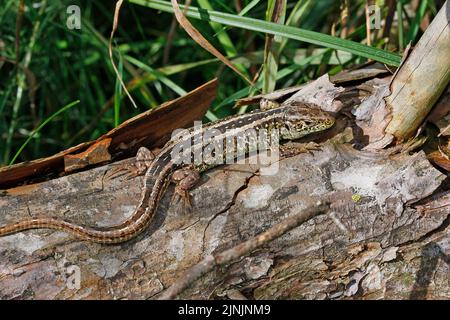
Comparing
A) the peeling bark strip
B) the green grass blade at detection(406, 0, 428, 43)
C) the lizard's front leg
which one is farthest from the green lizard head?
the green grass blade at detection(406, 0, 428, 43)

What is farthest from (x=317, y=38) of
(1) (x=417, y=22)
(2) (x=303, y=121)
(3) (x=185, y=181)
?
(1) (x=417, y=22)

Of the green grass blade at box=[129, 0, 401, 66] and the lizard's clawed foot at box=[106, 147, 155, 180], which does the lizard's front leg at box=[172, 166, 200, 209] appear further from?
the green grass blade at box=[129, 0, 401, 66]

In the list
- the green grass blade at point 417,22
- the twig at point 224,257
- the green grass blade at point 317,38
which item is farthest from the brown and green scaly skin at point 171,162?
the green grass blade at point 417,22

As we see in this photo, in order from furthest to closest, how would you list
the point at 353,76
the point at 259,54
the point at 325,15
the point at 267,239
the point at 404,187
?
1. the point at 325,15
2. the point at 259,54
3. the point at 353,76
4. the point at 404,187
5. the point at 267,239

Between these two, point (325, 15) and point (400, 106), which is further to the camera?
point (325, 15)

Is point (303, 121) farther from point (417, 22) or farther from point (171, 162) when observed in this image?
point (417, 22)

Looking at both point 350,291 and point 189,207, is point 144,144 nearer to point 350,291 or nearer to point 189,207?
point 189,207
